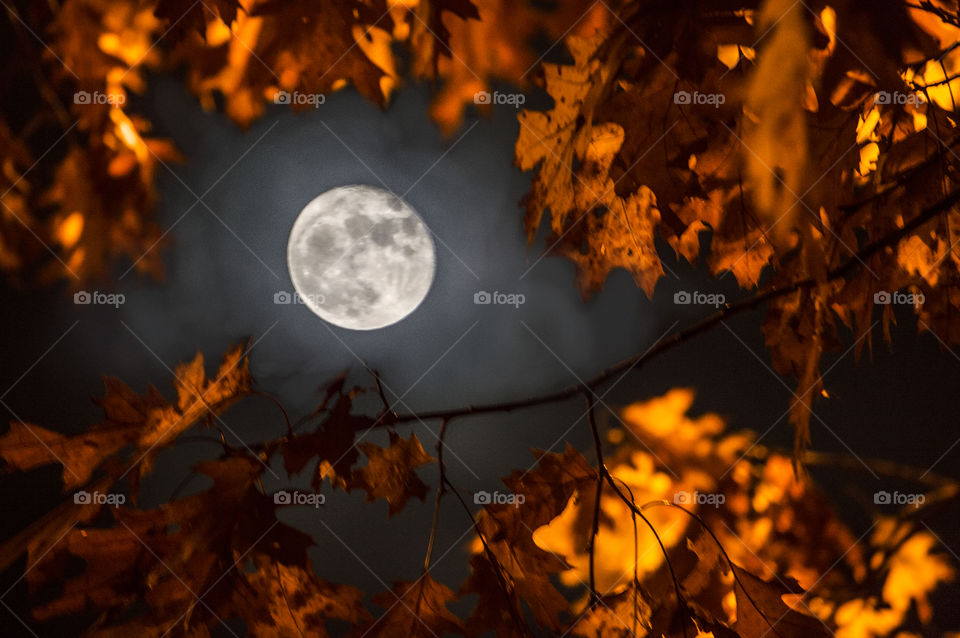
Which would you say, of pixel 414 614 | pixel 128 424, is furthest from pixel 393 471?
pixel 128 424

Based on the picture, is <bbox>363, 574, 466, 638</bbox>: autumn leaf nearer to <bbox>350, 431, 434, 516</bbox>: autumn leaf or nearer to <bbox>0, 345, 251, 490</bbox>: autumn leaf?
<bbox>350, 431, 434, 516</bbox>: autumn leaf

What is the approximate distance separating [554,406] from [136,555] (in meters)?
2.80

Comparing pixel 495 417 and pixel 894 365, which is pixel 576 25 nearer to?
pixel 495 417

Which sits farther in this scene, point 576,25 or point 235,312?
point 235,312

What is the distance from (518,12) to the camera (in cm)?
121

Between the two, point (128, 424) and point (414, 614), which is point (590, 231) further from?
point (128, 424)

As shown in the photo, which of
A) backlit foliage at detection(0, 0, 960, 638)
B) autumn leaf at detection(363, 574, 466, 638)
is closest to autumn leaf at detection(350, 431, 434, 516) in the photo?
backlit foliage at detection(0, 0, 960, 638)

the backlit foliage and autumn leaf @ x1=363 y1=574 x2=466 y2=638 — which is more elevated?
the backlit foliage

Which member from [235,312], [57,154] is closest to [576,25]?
[235,312]

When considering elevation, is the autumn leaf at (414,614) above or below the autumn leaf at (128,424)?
below

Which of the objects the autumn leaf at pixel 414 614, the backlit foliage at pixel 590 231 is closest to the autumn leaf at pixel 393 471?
the backlit foliage at pixel 590 231

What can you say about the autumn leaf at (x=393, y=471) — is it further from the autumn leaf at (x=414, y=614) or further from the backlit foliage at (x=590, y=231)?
the autumn leaf at (x=414, y=614)

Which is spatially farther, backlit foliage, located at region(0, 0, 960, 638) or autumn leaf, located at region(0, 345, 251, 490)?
autumn leaf, located at region(0, 345, 251, 490)

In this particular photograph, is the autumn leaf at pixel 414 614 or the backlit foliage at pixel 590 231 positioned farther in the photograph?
the autumn leaf at pixel 414 614
